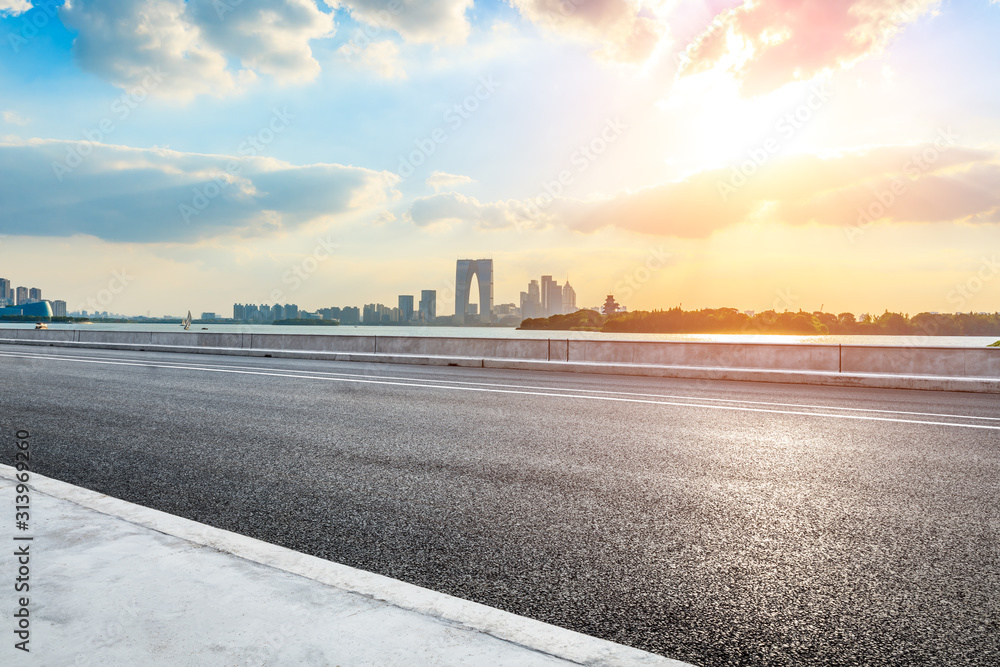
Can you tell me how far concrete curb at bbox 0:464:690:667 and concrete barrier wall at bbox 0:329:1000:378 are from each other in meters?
14.6

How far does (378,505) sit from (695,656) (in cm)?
271

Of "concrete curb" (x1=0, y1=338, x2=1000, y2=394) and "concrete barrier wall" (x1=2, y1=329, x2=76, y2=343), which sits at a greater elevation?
"concrete barrier wall" (x1=2, y1=329, x2=76, y2=343)

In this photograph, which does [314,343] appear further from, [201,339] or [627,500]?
[627,500]

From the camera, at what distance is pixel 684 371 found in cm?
1623

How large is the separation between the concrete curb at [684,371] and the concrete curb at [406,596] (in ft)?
45.2

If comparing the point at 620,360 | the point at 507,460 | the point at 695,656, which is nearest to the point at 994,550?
the point at 695,656

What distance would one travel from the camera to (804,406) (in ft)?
34.8

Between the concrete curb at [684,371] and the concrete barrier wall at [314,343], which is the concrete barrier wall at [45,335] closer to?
the concrete curb at [684,371]

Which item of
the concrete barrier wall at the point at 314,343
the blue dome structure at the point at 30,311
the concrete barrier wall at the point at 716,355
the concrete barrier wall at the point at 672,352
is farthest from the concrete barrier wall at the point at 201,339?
the blue dome structure at the point at 30,311

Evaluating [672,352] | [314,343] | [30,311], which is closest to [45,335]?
[314,343]

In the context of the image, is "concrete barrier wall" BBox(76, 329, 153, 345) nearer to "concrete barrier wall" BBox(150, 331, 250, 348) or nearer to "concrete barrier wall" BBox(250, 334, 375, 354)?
"concrete barrier wall" BBox(150, 331, 250, 348)

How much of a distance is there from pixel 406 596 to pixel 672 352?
51.2 feet

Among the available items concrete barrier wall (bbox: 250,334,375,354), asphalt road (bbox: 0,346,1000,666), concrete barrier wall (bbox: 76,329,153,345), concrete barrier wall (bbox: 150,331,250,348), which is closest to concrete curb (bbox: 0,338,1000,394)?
concrete barrier wall (bbox: 250,334,375,354)

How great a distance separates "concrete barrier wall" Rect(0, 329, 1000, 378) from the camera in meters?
14.8
